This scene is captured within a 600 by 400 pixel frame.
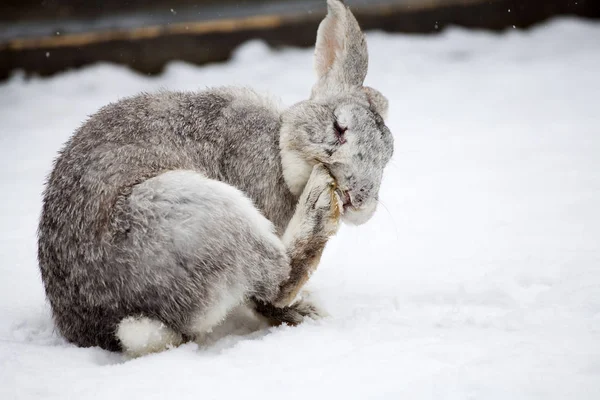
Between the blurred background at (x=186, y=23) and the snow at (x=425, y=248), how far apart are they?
0.16 meters

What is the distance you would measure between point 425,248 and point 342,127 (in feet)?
3.73

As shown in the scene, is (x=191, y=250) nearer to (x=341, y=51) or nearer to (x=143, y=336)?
(x=143, y=336)

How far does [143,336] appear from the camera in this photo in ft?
8.12

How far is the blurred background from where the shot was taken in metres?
6.31

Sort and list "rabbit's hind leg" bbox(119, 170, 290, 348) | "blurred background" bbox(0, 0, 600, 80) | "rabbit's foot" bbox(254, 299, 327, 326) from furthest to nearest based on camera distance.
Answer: "blurred background" bbox(0, 0, 600, 80) → "rabbit's foot" bbox(254, 299, 327, 326) → "rabbit's hind leg" bbox(119, 170, 290, 348)

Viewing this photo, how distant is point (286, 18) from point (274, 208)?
172 inches

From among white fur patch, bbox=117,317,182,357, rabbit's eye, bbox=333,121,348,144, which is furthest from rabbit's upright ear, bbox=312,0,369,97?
white fur patch, bbox=117,317,182,357

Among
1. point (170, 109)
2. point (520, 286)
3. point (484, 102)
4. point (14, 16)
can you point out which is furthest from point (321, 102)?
point (14, 16)

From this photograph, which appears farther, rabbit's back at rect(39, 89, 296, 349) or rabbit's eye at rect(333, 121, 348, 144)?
rabbit's eye at rect(333, 121, 348, 144)

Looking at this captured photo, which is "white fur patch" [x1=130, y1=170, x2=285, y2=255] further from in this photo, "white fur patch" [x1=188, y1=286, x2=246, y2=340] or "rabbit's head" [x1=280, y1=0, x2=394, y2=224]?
"rabbit's head" [x1=280, y1=0, x2=394, y2=224]

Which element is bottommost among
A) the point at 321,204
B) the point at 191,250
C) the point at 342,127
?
the point at 191,250

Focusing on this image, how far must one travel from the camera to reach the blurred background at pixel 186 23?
6.31m

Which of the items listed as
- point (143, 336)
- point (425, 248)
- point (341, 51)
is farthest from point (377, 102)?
point (143, 336)

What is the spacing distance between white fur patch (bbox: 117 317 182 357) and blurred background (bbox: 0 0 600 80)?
4.53 meters
